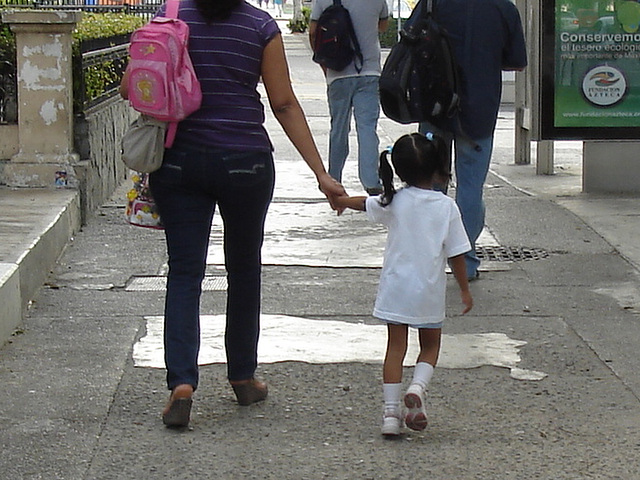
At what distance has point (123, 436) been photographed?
4.48 metres

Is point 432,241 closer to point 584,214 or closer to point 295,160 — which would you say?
point 584,214

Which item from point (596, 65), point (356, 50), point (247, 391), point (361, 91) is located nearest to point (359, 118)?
point (361, 91)

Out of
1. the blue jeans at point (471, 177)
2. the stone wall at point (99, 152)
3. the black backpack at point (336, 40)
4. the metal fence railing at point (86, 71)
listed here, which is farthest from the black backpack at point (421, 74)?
the metal fence railing at point (86, 71)

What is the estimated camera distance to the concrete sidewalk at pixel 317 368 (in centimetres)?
428

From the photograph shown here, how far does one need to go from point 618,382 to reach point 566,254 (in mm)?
2699

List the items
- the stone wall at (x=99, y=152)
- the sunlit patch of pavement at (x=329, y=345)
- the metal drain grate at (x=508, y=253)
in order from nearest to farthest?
the sunlit patch of pavement at (x=329, y=345)
the metal drain grate at (x=508, y=253)
the stone wall at (x=99, y=152)

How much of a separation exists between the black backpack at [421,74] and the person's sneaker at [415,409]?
2.57 metres

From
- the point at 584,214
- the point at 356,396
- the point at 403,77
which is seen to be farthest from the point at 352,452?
the point at 584,214

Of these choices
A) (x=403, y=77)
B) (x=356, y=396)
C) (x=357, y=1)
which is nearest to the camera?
(x=356, y=396)

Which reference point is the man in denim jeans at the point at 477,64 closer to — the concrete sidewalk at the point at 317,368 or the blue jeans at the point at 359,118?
the concrete sidewalk at the point at 317,368

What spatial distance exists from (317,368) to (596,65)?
18.4 ft

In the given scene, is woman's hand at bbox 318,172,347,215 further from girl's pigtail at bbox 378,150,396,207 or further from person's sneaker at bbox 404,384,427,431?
person's sneaker at bbox 404,384,427,431

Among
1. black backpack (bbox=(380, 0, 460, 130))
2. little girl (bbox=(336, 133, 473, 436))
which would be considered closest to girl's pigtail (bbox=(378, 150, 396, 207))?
little girl (bbox=(336, 133, 473, 436))

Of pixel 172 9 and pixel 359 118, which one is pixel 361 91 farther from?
pixel 172 9
